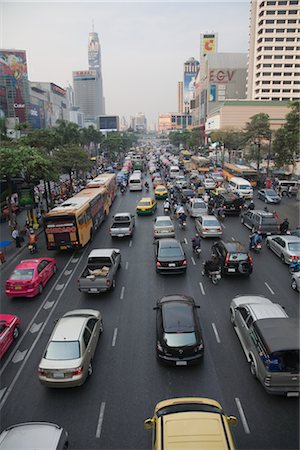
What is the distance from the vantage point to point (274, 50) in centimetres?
11188

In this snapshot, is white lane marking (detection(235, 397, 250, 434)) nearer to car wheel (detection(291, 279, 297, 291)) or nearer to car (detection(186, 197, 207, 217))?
car wheel (detection(291, 279, 297, 291))

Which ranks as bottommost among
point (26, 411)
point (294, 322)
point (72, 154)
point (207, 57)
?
point (26, 411)

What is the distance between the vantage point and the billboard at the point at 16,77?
9212cm

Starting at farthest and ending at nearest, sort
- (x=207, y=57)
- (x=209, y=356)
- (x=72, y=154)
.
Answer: (x=207, y=57)
(x=72, y=154)
(x=209, y=356)

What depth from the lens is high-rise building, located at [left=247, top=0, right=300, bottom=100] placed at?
109000 mm

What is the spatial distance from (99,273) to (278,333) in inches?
352

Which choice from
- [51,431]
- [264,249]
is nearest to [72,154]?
[264,249]

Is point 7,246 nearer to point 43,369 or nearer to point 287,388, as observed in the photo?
point 43,369

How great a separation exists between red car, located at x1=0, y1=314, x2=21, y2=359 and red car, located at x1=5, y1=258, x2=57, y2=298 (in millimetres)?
2906

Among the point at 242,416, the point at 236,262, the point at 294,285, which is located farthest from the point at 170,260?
the point at 242,416

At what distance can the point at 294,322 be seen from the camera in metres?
10.2

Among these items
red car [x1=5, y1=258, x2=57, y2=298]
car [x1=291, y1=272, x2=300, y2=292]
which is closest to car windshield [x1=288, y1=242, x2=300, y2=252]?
car [x1=291, y1=272, x2=300, y2=292]

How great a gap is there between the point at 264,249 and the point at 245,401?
47.2 feet

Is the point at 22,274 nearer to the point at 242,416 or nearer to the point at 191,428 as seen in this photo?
the point at 242,416
